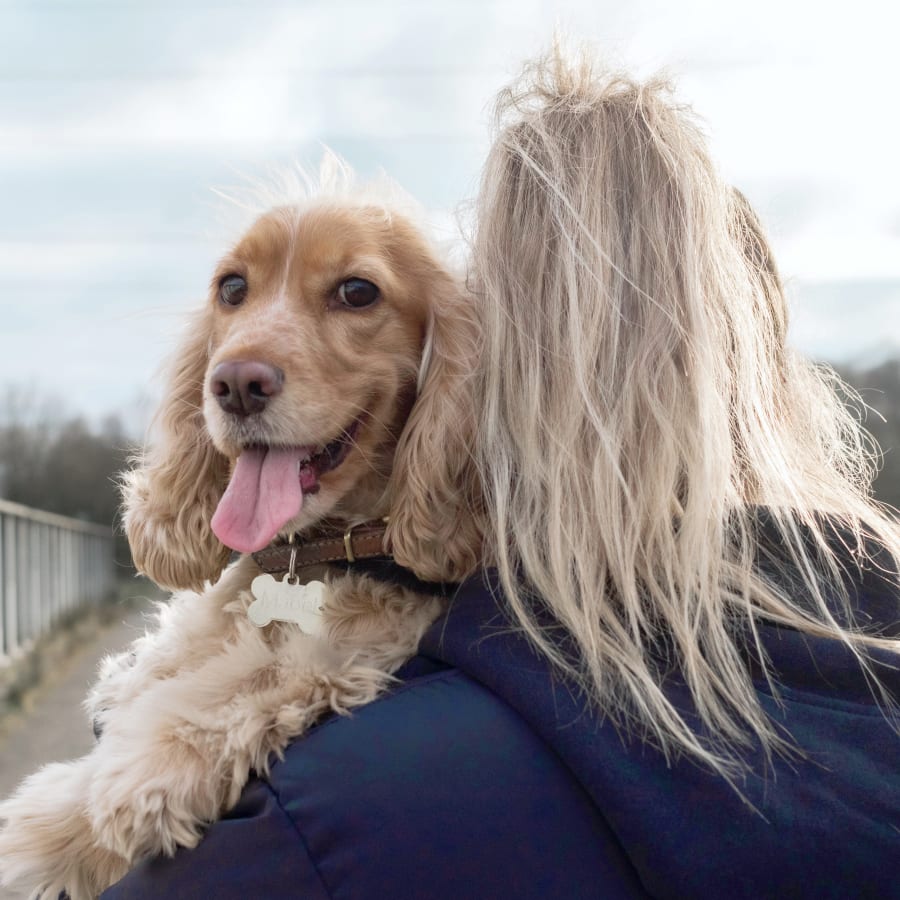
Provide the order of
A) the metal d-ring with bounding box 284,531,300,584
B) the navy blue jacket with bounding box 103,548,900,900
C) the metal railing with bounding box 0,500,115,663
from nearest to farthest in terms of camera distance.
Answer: the navy blue jacket with bounding box 103,548,900,900 → the metal d-ring with bounding box 284,531,300,584 → the metal railing with bounding box 0,500,115,663

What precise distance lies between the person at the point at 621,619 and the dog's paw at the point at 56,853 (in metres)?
0.28

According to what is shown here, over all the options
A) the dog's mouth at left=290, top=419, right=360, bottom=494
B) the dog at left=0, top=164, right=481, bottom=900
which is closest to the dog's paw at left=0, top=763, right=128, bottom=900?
the dog at left=0, top=164, right=481, bottom=900

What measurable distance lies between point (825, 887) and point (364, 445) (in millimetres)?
1384

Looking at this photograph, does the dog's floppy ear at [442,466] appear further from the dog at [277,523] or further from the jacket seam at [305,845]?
the jacket seam at [305,845]

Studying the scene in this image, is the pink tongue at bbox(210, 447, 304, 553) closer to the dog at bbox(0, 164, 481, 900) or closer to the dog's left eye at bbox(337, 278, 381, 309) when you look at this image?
the dog at bbox(0, 164, 481, 900)

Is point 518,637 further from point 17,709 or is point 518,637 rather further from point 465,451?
point 17,709

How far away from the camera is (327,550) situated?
220 centimetres

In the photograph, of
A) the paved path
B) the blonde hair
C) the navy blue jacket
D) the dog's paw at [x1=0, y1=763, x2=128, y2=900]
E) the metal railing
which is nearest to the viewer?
the navy blue jacket

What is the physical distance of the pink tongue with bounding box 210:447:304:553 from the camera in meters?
2.08

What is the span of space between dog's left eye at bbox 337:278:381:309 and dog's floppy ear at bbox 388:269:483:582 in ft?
0.58

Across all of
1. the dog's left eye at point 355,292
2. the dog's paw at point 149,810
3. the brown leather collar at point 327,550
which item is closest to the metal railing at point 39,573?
the brown leather collar at point 327,550

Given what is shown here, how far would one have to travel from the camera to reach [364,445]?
2318 mm

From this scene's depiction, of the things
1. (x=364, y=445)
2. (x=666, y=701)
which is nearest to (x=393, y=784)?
(x=666, y=701)

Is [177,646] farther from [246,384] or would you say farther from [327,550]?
[246,384]
